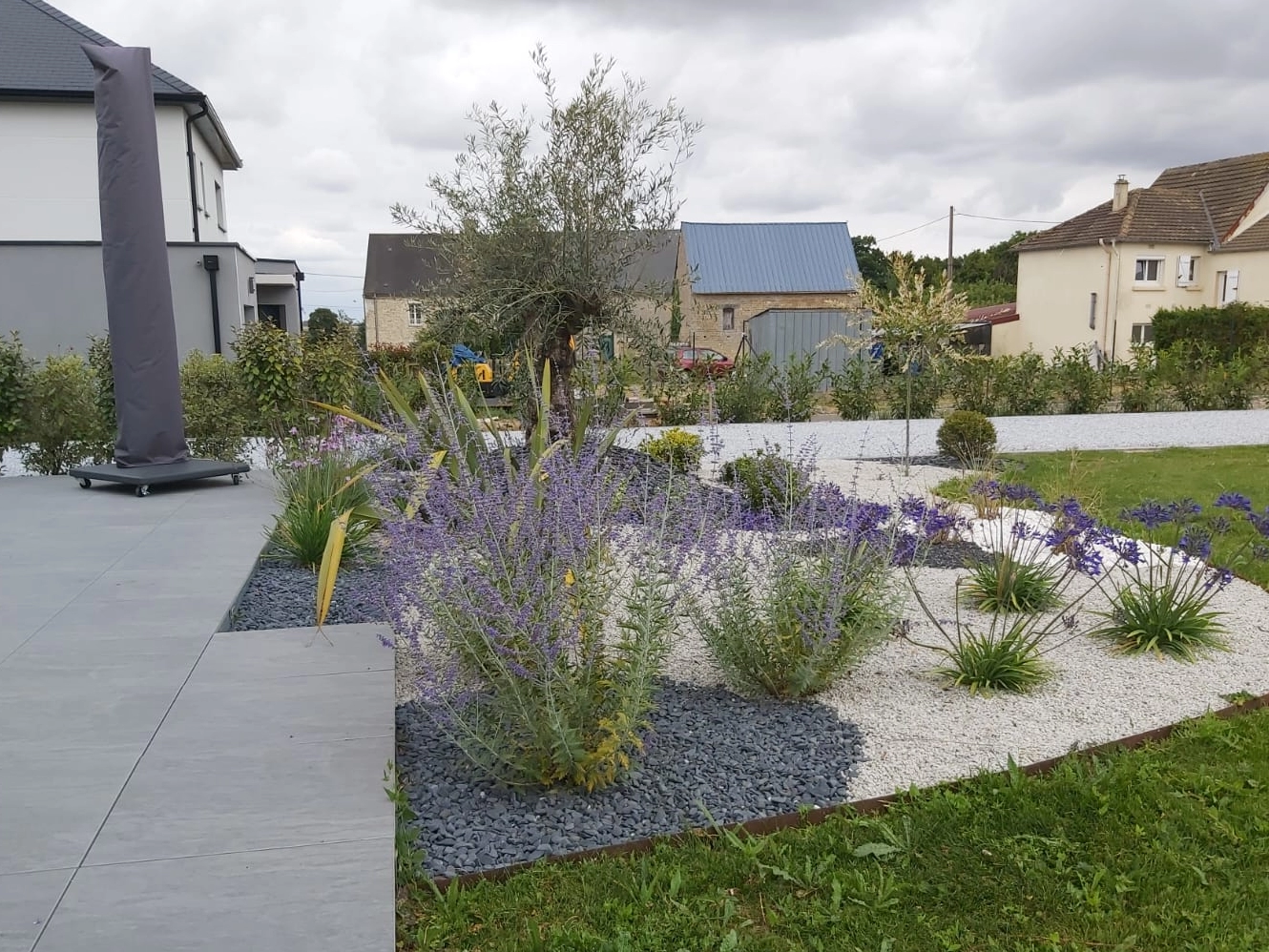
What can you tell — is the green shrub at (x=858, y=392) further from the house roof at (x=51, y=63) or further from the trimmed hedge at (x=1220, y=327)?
the house roof at (x=51, y=63)

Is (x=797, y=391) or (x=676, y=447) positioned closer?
(x=676, y=447)

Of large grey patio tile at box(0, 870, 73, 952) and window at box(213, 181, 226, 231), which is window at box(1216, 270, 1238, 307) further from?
large grey patio tile at box(0, 870, 73, 952)

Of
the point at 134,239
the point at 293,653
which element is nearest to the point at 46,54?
the point at 134,239

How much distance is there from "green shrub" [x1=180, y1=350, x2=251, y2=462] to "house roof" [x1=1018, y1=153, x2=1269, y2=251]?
2495 cm

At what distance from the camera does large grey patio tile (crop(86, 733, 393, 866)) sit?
7.82 feet

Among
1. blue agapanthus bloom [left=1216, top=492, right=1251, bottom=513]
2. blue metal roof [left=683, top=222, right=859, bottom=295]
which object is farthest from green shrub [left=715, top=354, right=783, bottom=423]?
blue metal roof [left=683, top=222, right=859, bottom=295]

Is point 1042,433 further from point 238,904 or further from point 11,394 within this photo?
point 238,904

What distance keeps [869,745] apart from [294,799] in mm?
1836

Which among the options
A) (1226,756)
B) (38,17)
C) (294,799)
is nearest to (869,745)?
(1226,756)

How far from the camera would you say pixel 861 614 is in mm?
3633

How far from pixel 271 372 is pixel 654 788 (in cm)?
693

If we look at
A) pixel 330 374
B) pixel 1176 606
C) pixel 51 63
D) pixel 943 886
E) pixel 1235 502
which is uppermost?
pixel 51 63

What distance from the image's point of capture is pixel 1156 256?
1043 inches

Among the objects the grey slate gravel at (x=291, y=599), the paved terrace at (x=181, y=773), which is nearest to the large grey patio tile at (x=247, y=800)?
the paved terrace at (x=181, y=773)
